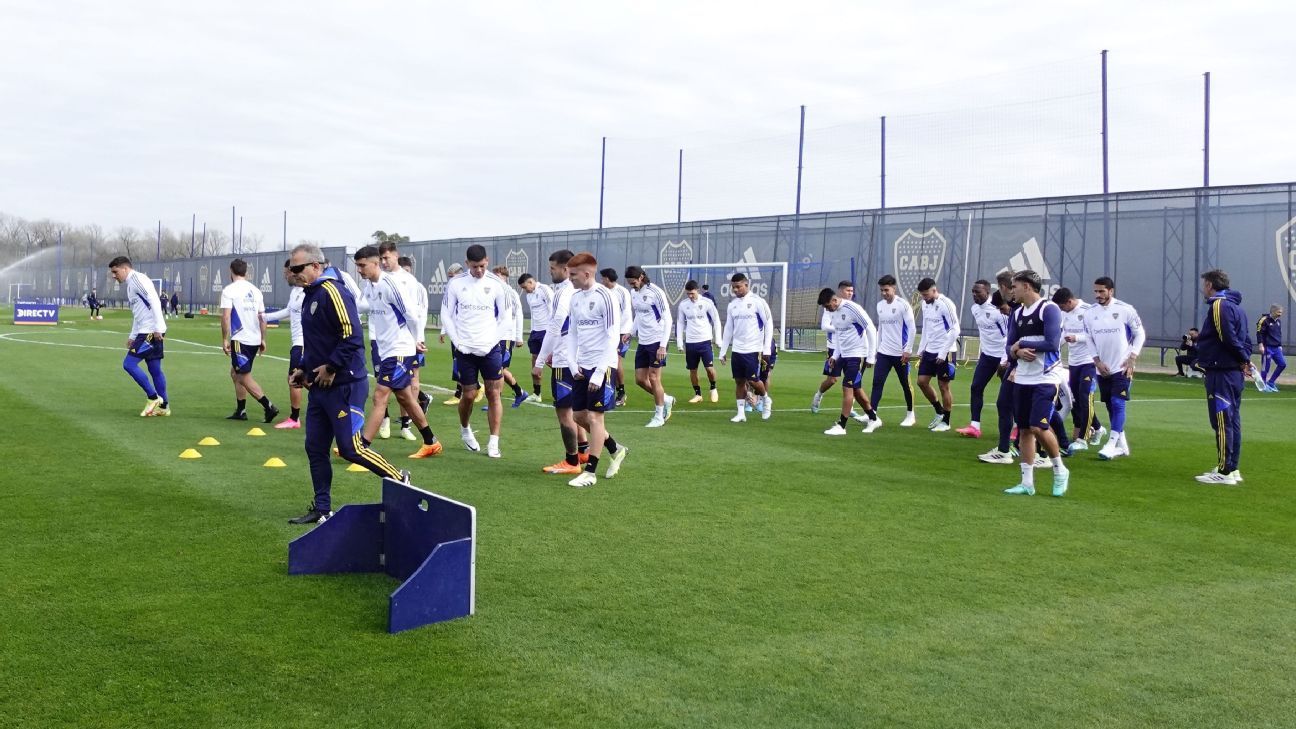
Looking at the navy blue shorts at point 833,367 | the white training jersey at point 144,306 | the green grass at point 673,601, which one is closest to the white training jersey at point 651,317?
the navy blue shorts at point 833,367

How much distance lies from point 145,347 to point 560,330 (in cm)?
637

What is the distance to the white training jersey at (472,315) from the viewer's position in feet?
35.4

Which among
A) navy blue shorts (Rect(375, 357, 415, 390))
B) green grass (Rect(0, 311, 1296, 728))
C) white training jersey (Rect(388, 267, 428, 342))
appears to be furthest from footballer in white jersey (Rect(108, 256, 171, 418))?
navy blue shorts (Rect(375, 357, 415, 390))

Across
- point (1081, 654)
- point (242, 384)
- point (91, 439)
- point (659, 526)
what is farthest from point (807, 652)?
point (242, 384)

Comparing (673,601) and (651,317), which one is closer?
(673,601)

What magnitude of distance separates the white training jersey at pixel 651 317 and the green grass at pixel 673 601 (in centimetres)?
458

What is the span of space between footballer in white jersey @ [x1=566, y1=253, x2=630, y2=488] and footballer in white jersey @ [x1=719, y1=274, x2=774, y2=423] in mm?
5222

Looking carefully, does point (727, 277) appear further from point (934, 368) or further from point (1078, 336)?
point (1078, 336)

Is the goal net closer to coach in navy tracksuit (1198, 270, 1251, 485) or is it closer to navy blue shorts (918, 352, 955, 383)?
navy blue shorts (918, 352, 955, 383)

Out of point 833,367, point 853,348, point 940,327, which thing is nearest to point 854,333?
point 853,348

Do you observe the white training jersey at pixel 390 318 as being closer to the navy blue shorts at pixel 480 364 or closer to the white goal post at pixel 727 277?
the navy blue shorts at pixel 480 364

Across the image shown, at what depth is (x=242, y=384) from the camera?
43.4 feet

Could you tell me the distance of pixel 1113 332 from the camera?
12.3 meters

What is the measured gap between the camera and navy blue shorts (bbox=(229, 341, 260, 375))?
13109mm
